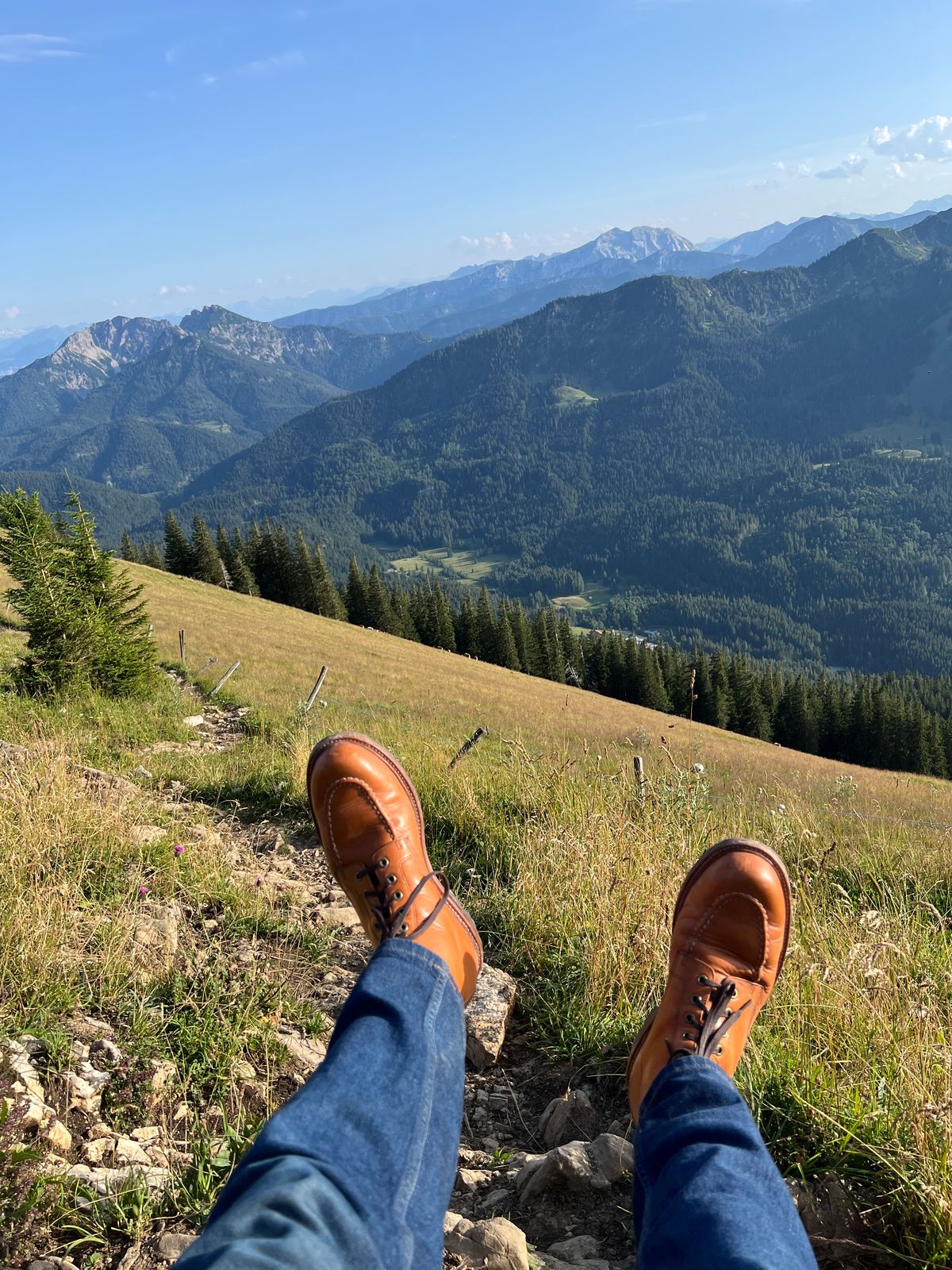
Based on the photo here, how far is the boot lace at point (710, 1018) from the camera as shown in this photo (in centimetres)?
204

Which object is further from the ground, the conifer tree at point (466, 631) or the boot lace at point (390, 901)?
the boot lace at point (390, 901)

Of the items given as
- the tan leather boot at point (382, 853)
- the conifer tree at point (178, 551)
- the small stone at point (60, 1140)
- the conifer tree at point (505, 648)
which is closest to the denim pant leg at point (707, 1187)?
the tan leather boot at point (382, 853)

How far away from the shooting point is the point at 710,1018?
6.92ft

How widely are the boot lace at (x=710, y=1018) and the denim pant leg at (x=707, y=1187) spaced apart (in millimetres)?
199

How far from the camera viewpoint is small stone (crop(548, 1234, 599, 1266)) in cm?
185

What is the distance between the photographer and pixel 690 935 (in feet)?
8.15

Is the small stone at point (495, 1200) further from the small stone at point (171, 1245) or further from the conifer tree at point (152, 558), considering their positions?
the conifer tree at point (152, 558)

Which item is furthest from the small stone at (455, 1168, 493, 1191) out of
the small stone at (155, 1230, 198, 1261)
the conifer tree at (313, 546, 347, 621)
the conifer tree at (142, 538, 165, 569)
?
the conifer tree at (142, 538, 165, 569)

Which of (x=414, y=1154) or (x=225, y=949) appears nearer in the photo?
(x=414, y=1154)

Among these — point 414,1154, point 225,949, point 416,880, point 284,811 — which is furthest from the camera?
point 284,811

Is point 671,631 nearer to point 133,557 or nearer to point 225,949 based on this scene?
point 133,557

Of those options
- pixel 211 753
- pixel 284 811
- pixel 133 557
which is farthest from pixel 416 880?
pixel 133 557

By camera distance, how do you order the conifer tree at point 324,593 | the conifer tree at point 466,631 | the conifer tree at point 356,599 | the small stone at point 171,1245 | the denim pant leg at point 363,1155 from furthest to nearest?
1. the conifer tree at point 466,631
2. the conifer tree at point 356,599
3. the conifer tree at point 324,593
4. the small stone at point 171,1245
5. the denim pant leg at point 363,1155

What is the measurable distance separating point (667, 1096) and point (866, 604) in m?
219
